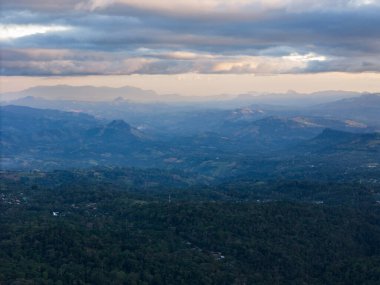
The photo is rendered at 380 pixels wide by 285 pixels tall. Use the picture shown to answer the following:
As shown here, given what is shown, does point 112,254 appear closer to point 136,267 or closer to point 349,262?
point 136,267

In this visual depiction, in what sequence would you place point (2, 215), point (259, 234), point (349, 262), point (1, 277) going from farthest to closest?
point (2, 215) → point (259, 234) → point (349, 262) → point (1, 277)

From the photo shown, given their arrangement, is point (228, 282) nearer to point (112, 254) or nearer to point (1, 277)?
point (112, 254)

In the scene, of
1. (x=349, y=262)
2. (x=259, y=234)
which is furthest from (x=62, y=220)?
(x=349, y=262)

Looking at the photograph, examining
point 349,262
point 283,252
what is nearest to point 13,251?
point 283,252

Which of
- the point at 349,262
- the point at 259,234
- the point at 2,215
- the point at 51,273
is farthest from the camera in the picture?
the point at 2,215

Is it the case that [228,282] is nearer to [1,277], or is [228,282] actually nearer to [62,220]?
[1,277]

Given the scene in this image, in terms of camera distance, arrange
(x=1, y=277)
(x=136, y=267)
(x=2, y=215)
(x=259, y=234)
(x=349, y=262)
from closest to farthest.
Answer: (x=1, y=277)
(x=136, y=267)
(x=349, y=262)
(x=259, y=234)
(x=2, y=215)

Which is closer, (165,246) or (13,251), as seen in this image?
(13,251)

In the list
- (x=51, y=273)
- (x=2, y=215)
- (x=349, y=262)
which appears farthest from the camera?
(x=2, y=215)

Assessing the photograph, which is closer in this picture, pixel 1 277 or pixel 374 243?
pixel 1 277
